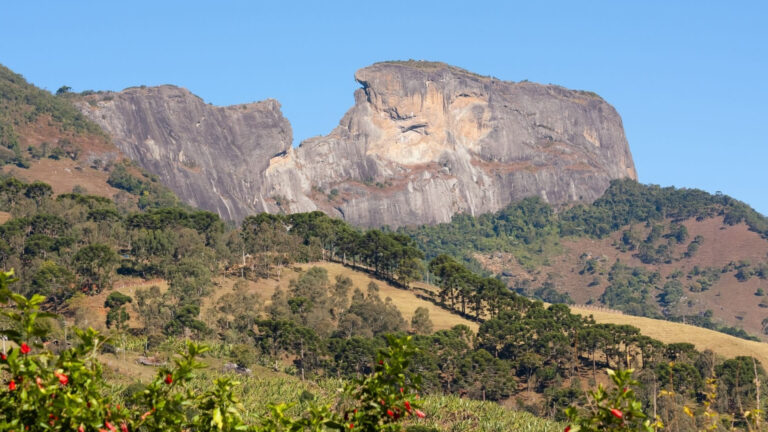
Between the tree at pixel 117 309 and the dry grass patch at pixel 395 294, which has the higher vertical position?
the dry grass patch at pixel 395 294

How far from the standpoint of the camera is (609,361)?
102062mm

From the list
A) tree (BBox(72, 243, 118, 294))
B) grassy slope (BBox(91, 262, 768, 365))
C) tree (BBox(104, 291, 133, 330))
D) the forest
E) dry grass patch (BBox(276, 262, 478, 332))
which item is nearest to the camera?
the forest

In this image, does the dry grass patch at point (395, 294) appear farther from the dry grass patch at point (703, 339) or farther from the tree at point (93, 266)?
the dry grass patch at point (703, 339)

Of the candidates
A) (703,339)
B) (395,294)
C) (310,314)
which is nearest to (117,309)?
(310,314)

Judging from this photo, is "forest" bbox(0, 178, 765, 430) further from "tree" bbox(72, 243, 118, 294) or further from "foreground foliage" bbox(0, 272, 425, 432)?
"foreground foliage" bbox(0, 272, 425, 432)

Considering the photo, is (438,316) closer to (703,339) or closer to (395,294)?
(395,294)

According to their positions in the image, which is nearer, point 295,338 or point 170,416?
point 170,416

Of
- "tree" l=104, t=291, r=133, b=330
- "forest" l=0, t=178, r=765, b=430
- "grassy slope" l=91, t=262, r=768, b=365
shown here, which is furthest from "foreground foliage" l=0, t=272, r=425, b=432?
"grassy slope" l=91, t=262, r=768, b=365

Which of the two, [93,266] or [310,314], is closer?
[93,266]

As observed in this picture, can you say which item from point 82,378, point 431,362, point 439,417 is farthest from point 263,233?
point 82,378

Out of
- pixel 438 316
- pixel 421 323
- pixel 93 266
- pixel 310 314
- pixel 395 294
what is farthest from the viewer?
pixel 395 294

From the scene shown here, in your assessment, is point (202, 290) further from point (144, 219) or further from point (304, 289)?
point (144, 219)

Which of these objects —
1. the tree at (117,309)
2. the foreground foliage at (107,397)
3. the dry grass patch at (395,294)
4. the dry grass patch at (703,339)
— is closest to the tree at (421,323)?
the dry grass patch at (395,294)

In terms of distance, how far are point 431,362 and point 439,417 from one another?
22.2 m
